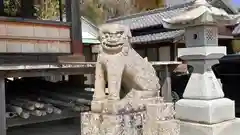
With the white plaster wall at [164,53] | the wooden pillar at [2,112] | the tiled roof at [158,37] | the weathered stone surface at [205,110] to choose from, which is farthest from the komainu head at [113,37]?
the white plaster wall at [164,53]

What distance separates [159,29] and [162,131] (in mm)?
11216

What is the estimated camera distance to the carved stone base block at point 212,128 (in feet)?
18.2

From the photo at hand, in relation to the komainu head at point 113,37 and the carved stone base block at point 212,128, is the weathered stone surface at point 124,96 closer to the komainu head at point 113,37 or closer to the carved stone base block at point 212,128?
the komainu head at point 113,37

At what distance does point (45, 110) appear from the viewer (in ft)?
26.0

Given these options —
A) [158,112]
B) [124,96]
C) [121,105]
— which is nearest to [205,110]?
[158,112]

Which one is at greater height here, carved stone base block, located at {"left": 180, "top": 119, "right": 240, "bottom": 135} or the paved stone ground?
carved stone base block, located at {"left": 180, "top": 119, "right": 240, "bottom": 135}

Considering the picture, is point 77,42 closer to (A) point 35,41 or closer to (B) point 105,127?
(A) point 35,41

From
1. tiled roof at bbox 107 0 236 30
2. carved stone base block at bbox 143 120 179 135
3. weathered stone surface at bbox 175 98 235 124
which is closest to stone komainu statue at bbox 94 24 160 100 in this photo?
carved stone base block at bbox 143 120 179 135

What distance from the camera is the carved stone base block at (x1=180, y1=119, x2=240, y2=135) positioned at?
5.56 m

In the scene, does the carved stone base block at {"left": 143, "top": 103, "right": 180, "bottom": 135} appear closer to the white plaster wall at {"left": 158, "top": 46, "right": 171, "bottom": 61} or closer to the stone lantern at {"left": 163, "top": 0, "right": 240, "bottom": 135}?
the stone lantern at {"left": 163, "top": 0, "right": 240, "bottom": 135}

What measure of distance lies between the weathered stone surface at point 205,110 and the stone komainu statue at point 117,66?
43.1 inches

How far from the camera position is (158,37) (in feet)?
47.1

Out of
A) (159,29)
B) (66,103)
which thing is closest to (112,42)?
(66,103)

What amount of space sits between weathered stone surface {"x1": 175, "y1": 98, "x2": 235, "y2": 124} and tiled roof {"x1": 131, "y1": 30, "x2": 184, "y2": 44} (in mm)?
7396
